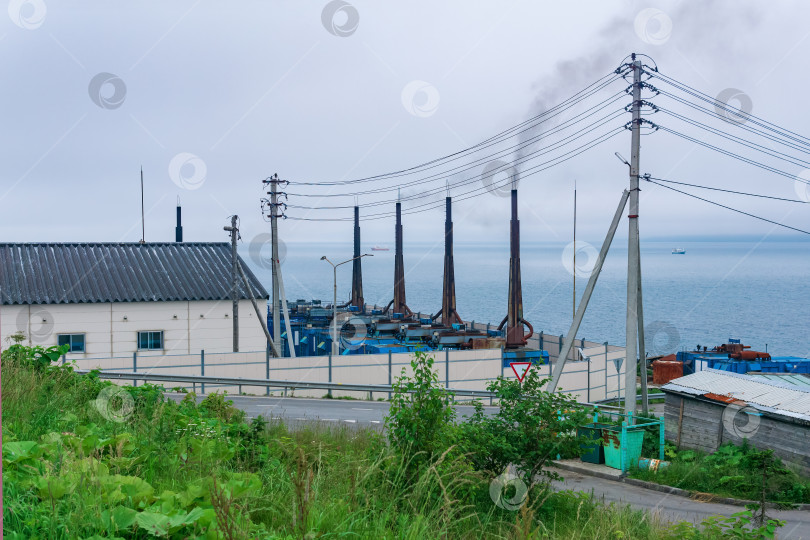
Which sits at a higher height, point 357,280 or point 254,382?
point 357,280

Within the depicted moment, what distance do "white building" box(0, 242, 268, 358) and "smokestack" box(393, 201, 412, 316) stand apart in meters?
21.0

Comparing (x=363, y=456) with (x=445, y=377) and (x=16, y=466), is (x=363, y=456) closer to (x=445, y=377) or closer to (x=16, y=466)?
(x=16, y=466)

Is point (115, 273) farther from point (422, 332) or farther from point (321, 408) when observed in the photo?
point (422, 332)

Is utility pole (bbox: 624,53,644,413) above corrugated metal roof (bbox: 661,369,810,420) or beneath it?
above

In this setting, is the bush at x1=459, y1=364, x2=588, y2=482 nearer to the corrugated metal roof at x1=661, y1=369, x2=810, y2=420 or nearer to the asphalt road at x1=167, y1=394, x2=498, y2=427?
the corrugated metal roof at x1=661, y1=369, x2=810, y2=420

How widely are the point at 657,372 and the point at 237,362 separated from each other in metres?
22.9

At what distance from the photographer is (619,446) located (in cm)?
1730

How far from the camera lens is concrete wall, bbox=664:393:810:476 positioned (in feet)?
49.4

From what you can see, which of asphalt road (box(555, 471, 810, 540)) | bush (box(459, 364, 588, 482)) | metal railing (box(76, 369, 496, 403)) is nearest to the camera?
bush (box(459, 364, 588, 482))

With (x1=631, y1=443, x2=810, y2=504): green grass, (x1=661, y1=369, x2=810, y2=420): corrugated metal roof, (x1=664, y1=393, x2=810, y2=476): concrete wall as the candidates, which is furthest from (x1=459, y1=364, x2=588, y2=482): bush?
(x1=661, y1=369, x2=810, y2=420): corrugated metal roof

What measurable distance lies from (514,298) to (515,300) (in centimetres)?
18

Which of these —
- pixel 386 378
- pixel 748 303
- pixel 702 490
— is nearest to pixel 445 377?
pixel 386 378

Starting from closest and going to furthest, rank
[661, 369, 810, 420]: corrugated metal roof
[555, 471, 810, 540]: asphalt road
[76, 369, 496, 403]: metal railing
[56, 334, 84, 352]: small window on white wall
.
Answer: [555, 471, 810, 540]: asphalt road
[661, 369, 810, 420]: corrugated metal roof
[76, 369, 496, 403]: metal railing
[56, 334, 84, 352]: small window on white wall

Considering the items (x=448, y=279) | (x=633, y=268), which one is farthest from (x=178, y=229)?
(x=633, y=268)
